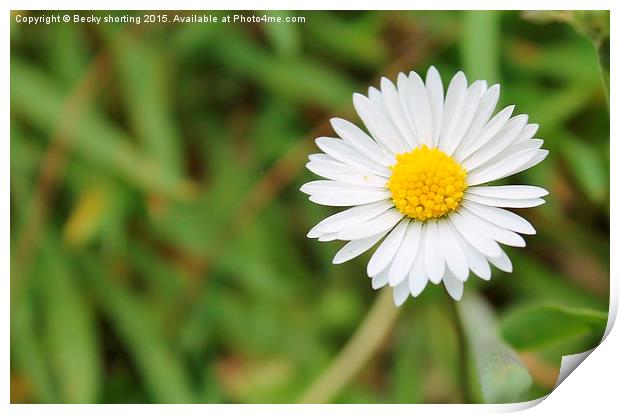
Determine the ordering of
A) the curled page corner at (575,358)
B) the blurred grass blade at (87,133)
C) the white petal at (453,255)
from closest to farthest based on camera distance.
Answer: the white petal at (453,255), the curled page corner at (575,358), the blurred grass blade at (87,133)

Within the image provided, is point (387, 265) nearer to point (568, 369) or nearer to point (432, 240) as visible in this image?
point (432, 240)

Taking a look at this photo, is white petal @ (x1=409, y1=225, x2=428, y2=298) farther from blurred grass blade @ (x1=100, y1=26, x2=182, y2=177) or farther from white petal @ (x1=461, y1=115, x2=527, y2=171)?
blurred grass blade @ (x1=100, y1=26, x2=182, y2=177)

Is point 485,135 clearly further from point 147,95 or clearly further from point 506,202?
point 147,95

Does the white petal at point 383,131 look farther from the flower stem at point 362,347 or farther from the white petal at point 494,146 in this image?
the flower stem at point 362,347

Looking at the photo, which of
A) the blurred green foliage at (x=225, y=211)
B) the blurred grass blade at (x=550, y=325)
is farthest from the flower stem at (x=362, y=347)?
the blurred grass blade at (x=550, y=325)

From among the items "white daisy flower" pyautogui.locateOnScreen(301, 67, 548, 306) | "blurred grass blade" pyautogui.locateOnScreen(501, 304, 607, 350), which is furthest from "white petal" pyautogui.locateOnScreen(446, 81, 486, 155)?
"blurred grass blade" pyautogui.locateOnScreen(501, 304, 607, 350)

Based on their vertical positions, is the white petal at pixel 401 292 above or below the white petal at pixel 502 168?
below
